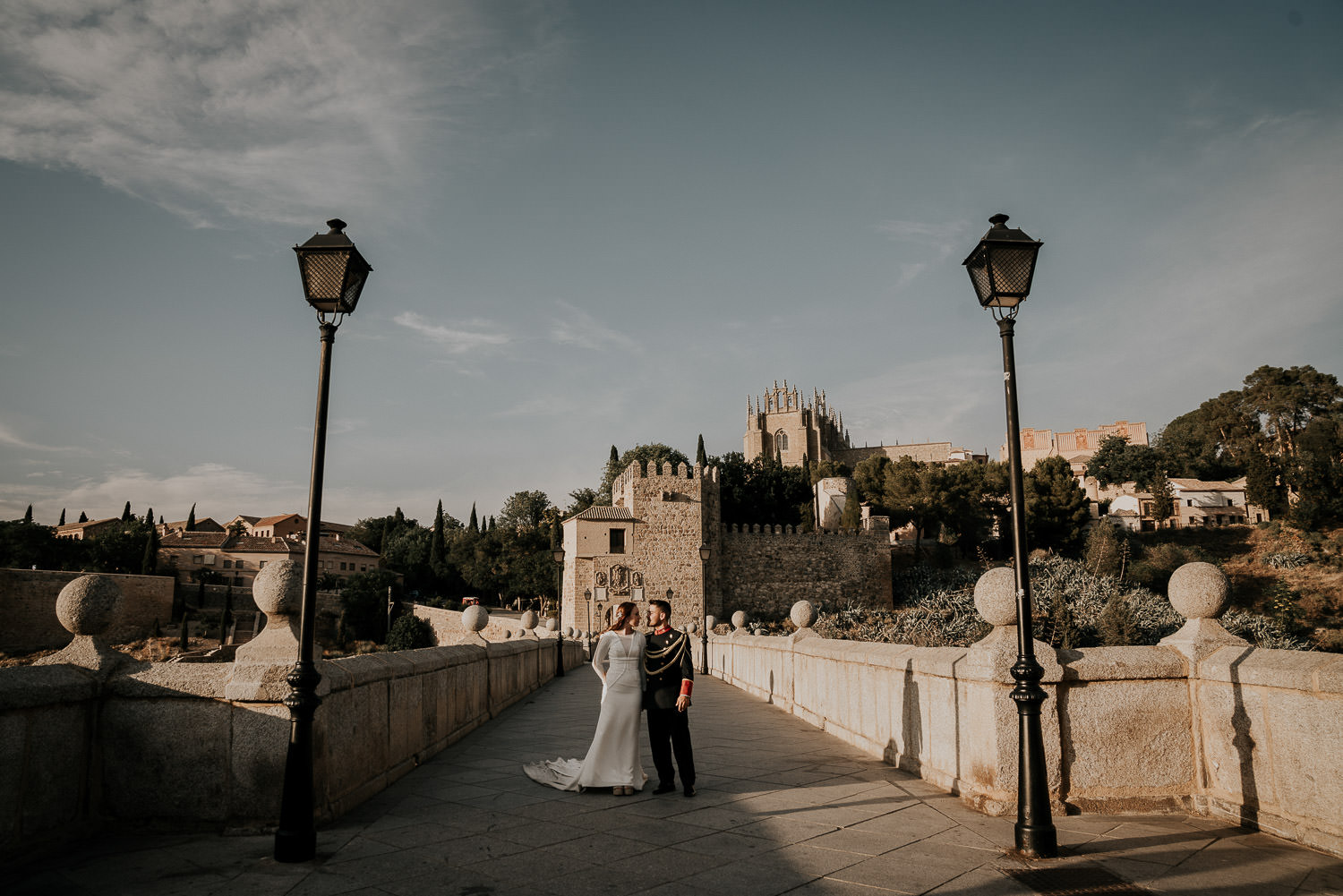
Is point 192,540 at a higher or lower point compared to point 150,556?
higher

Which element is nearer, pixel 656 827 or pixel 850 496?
pixel 656 827

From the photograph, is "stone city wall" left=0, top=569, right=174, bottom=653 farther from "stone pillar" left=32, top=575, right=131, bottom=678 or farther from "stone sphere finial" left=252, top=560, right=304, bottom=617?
"stone sphere finial" left=252, top=560, right=304, bottom=617

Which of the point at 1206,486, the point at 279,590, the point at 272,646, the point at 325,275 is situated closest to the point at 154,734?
the point at 272,646

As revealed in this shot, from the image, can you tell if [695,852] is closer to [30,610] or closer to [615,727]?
[615,727]

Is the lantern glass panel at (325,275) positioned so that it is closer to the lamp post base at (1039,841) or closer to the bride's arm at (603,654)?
the bride's arm at (603,654)

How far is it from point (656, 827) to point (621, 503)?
41135 mm

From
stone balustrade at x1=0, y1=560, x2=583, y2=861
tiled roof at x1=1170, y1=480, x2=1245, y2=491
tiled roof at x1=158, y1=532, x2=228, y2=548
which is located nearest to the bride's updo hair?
stone balustrade at x1=0, y1=560, x2=583, y2=861

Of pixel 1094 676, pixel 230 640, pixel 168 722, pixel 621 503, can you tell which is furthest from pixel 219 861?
pixel 230 640

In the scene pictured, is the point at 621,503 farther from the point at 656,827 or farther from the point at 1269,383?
the point at 1269,383

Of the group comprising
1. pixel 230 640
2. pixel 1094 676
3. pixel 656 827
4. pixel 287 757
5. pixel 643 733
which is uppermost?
pixel 1094 676

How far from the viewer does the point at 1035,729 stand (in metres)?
4.14

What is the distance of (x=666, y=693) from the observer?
574cm

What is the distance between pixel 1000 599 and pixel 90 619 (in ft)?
17.2

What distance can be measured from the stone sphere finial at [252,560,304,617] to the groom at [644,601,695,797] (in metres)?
2.34
